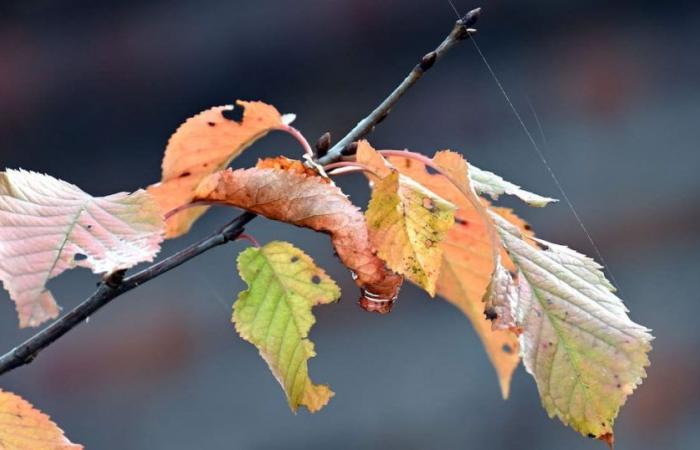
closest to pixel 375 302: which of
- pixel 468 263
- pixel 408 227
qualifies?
pixel 408 227

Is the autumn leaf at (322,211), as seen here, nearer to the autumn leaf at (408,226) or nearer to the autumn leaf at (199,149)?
the autumn leaf at (408,226)

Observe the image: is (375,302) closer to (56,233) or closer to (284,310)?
(284,310)

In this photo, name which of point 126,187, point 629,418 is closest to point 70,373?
point 126,187

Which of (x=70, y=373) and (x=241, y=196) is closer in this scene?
(x=241, y=196)

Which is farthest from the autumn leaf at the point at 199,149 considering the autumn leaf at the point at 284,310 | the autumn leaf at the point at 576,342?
the autumn leaf at the point at 576,342

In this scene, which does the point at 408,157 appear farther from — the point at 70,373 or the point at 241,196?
the point at 70,373

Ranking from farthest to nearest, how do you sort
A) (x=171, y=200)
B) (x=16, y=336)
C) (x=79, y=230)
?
(x=16, y=336), (x=171, y=200), (x=79, y=230)
